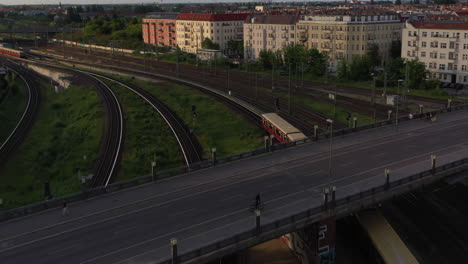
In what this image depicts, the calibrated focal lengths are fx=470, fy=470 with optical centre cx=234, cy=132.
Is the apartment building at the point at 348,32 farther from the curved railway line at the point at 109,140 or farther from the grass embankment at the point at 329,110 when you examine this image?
the curved railway line at the point at 109,140

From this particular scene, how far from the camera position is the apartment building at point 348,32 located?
11538 cm

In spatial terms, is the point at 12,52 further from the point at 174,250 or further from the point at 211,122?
the point at 174,250

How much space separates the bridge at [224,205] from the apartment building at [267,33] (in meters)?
90.4

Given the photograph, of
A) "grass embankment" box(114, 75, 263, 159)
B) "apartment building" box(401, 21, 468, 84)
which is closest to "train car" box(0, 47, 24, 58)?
"grass embankment" box(114, 75, 263, 159)

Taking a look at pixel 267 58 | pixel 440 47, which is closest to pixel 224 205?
pixel 440 47

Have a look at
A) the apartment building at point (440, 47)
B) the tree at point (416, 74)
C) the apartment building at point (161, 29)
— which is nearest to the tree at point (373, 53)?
the apartment building at point (440, 47)

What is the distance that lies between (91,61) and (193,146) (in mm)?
105064

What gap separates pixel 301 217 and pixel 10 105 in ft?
277

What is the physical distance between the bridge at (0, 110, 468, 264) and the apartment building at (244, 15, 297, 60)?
9037 cm

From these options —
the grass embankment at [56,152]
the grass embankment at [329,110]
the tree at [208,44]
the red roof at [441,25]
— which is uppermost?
the red roof at [441,25]

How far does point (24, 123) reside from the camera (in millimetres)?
83000

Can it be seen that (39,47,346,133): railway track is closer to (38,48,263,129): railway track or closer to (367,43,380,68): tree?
(38,48,263,129): railway track

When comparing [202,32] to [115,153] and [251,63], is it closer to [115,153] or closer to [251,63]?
[251,63]

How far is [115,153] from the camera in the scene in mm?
59844
